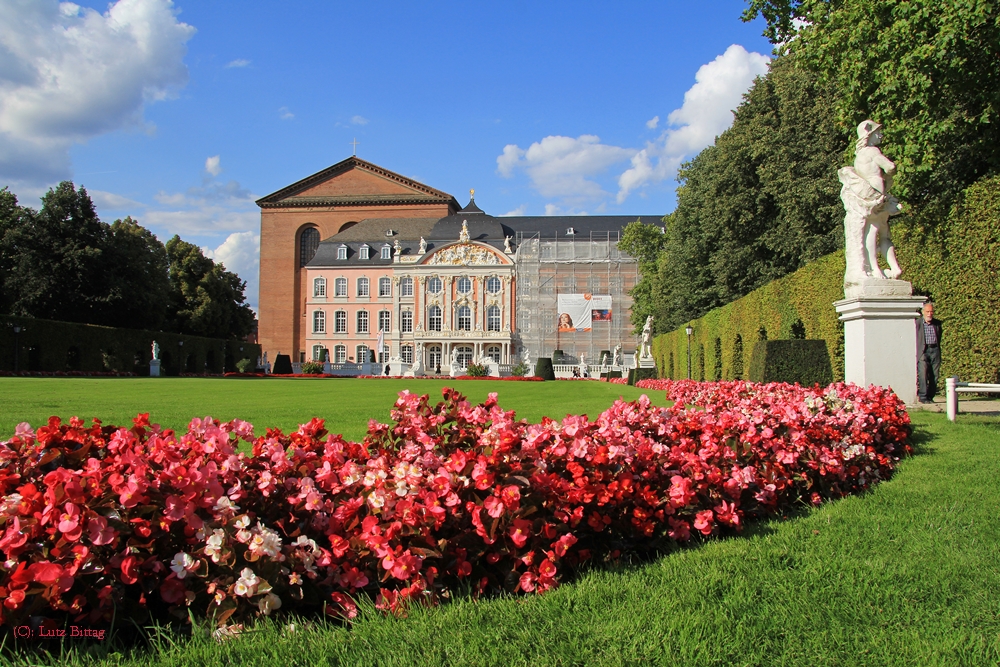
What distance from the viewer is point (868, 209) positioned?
9352 mm

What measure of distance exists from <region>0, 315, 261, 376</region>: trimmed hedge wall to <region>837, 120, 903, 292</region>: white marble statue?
31.2 metres

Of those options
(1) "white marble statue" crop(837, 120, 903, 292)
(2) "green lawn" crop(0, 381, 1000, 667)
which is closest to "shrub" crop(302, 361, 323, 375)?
(1) "white marble statue" crop(837, 120, 903, 292)

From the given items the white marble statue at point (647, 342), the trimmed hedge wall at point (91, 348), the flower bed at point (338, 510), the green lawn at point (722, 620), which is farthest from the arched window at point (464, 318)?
the green lawn at point (722, 620)

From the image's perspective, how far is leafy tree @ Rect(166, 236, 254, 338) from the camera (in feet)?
166

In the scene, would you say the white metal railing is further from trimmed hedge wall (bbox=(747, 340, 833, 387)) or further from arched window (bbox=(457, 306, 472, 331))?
arched window (bbox=(457, 306, 472, 331))

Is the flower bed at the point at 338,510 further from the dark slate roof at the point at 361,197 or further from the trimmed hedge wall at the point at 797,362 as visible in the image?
the dark slate roof at the point at 361,197

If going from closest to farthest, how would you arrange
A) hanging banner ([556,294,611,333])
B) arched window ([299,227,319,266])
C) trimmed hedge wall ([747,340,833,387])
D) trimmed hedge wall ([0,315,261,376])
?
trimmed hedge wall ([747,340,833,387])
trimmed hedge wall ([0,315,261,376])
hanging banner ([556,294,611,333])
arched window ([299,227,319,266])

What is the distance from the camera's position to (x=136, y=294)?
39406mm

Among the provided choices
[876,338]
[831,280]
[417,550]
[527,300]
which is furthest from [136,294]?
[417,550]

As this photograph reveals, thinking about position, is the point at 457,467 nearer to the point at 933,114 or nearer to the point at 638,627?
the point at 638,627

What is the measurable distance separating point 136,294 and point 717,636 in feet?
140

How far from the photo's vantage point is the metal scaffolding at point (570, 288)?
180 feet

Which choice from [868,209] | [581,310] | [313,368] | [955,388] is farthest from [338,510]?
[581,310]

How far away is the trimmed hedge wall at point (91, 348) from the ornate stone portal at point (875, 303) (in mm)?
31317
